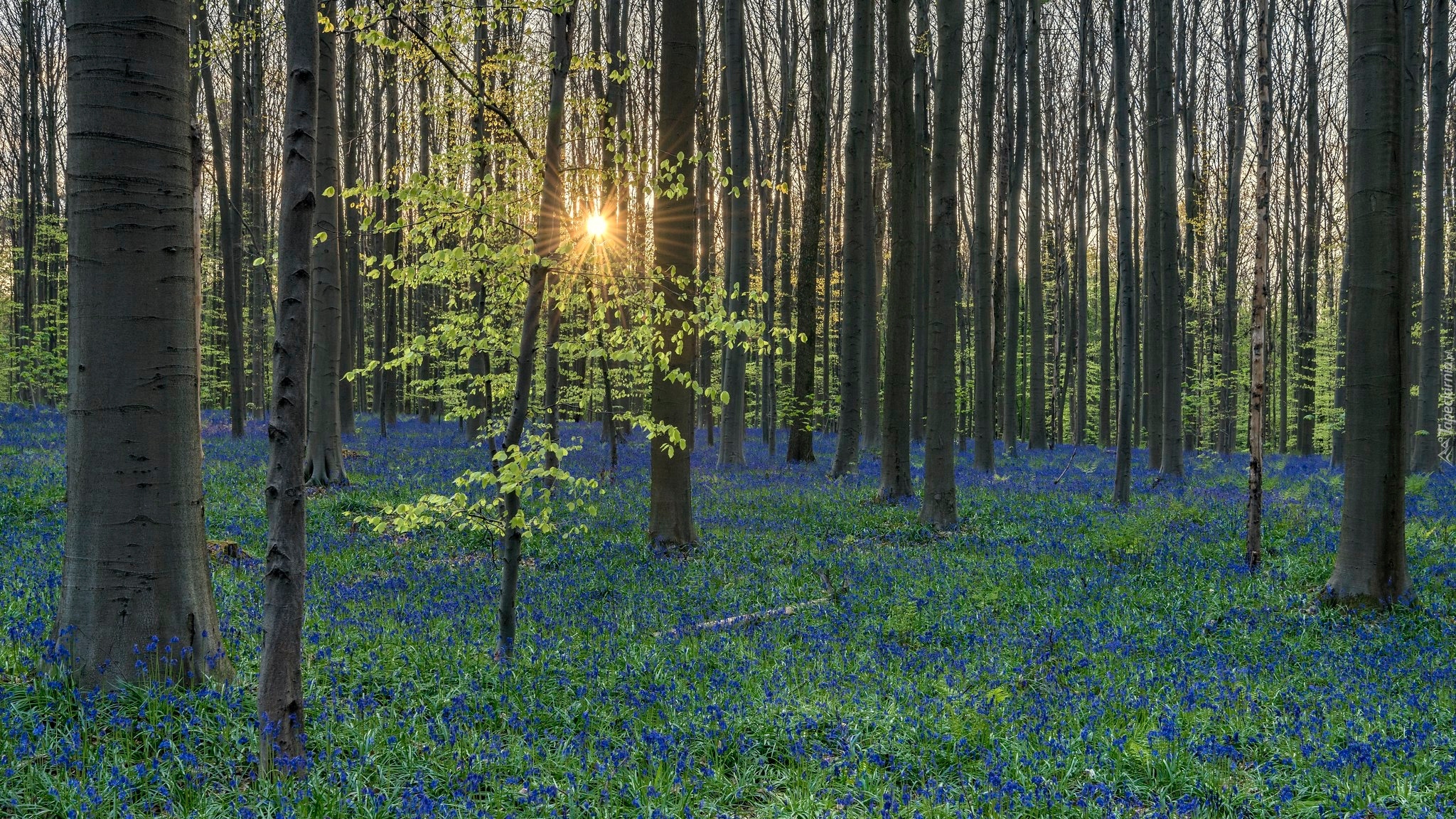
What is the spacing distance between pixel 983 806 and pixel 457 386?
3012cm

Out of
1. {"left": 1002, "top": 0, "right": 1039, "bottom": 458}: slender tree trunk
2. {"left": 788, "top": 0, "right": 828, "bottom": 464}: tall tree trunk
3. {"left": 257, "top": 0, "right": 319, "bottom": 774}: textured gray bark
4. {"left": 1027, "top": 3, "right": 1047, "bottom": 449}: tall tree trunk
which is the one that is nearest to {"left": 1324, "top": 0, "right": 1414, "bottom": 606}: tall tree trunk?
{"left": 257, "top": 0, "right": 319, "bottom": 774}: textured gray bark

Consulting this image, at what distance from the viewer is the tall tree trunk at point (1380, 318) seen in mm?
7586

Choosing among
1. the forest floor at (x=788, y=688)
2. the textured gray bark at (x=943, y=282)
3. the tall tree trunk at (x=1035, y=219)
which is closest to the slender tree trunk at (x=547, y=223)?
the forest floor at (x=788, y=688)

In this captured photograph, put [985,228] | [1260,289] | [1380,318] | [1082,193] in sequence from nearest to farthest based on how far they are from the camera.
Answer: [1380,318]
[1260,289]
[985,228]
[1082,193]

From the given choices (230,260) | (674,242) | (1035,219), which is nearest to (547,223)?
(674,242)

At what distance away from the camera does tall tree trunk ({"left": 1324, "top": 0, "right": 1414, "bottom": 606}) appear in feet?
24.9

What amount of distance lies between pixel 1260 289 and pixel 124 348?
11141 millimetres

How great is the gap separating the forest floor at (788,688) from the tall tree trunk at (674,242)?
1.81 ft

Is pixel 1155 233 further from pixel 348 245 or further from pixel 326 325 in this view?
pixel 348 245

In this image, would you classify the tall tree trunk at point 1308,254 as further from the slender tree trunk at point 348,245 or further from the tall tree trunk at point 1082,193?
the slender tree trunk at point 348,245

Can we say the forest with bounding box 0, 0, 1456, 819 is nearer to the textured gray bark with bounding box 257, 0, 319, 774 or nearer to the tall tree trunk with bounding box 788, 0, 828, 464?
the textured gray bark with bounding box 257, 0, 319, 774

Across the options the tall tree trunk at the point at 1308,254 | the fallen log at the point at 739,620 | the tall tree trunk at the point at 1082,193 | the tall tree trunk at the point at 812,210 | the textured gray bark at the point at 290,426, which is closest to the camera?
the textured gray bark at the point at 290,426

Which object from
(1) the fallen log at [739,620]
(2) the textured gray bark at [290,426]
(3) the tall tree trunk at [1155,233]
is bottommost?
(1) the fallen log at [739,620]

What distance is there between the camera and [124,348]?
4.42 meters
